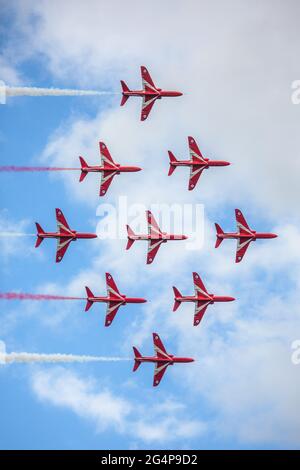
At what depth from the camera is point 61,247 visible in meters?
199

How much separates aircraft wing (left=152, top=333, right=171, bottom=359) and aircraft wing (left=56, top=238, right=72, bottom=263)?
49.1ft

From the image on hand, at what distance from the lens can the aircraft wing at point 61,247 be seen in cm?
19838

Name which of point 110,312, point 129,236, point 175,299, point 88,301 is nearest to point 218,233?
point 175,299

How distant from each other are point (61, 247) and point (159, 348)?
17.3 metres

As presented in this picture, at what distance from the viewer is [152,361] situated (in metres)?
198

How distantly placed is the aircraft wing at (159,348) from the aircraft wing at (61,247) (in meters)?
15.0

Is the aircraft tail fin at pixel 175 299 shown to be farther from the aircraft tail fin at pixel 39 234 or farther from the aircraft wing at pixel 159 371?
the aircraft tail fin at pixel 39 234

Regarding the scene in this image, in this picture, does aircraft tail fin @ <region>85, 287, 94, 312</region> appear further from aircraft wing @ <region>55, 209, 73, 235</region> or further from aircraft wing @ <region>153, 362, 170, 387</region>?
aircraft wing @ <region>153, 362, 170, 387</region>

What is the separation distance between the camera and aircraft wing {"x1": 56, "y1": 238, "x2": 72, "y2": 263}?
198 meters

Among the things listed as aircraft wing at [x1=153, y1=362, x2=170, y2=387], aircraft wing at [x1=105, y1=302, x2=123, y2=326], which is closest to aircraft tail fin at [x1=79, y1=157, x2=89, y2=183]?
aircraft wing at [x1=105, y1=302, x2=123, y2=326]

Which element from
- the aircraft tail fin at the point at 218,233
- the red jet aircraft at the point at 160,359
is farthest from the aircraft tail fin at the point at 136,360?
the aircraft tail fin at the point at 218,233

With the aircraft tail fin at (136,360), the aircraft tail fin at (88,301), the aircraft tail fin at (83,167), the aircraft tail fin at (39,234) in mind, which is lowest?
the aircraft tail fin at (136,360)

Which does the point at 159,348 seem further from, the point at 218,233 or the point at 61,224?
the point at 61,224
